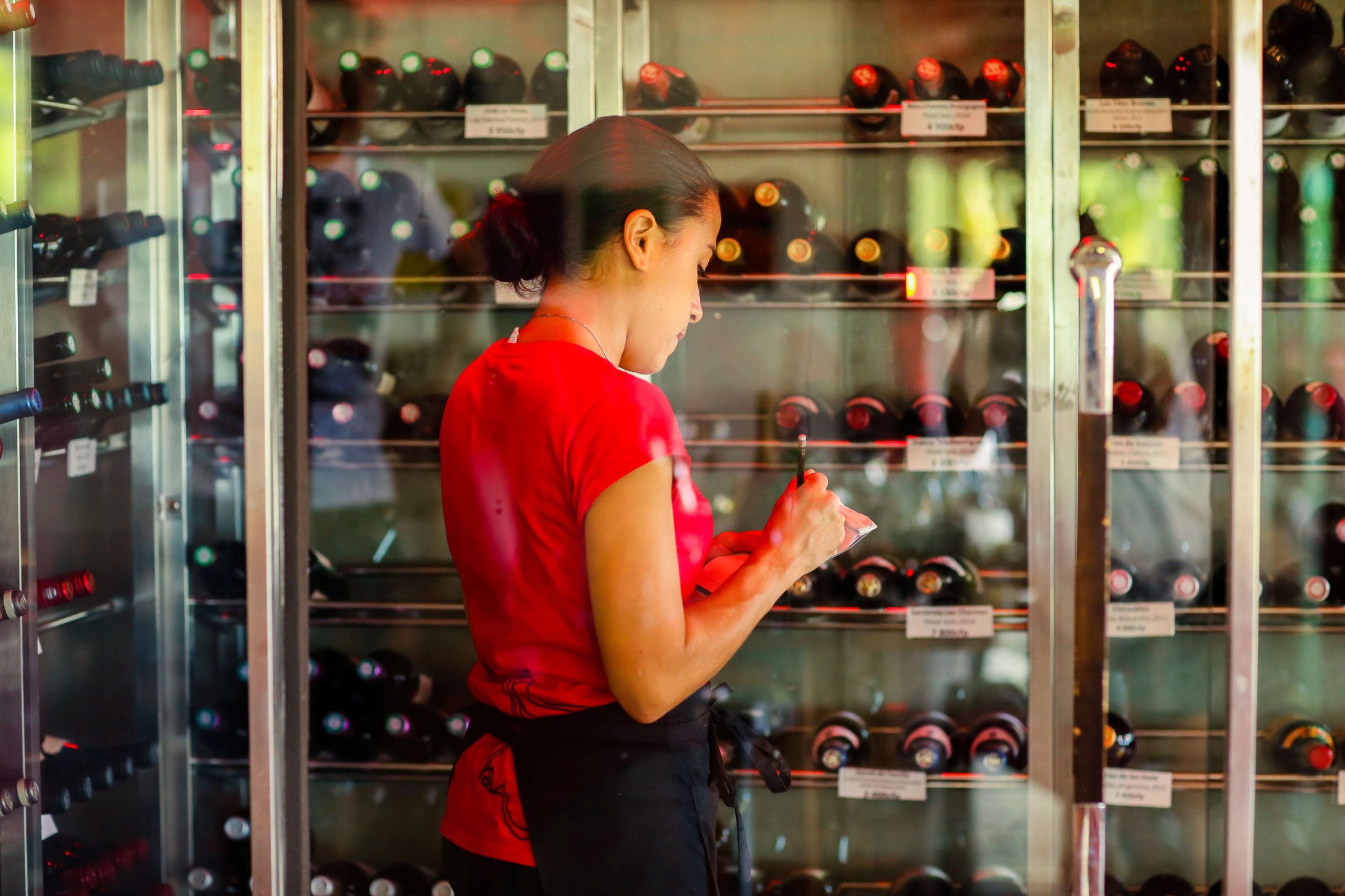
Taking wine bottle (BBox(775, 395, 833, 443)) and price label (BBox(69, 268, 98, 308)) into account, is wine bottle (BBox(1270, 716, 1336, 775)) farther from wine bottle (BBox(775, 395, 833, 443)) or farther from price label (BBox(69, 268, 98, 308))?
price label (BBox(69, 268, 98, 308))

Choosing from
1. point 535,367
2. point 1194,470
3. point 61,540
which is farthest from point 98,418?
point 1194,470

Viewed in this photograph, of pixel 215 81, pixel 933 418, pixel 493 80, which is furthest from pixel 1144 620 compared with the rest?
pixel 215 81

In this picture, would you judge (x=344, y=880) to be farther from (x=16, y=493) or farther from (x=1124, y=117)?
(x=1124, y=117)

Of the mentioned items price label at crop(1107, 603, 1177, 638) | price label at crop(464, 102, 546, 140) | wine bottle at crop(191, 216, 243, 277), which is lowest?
price label at crop(1107, 603, 1177, 638)

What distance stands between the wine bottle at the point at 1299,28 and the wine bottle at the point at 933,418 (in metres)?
0.94

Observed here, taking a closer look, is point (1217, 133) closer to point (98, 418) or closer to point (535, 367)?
point (535, 367)

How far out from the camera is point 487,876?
94cm

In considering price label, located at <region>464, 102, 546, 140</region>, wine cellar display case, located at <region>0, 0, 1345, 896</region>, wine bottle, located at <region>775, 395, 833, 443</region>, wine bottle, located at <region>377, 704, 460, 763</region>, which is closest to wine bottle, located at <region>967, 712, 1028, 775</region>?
wine cellar display case, located at <region>0, 0, 1345, 896</region>

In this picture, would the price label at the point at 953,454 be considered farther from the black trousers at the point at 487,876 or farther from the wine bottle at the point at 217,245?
the wine bottle at the point at 217,245

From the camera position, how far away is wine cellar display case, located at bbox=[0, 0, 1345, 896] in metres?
1.64

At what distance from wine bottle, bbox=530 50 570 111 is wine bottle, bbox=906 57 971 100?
2.08 ft

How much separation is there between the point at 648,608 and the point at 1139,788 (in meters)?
1.56

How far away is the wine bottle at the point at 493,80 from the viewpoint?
1660 mm

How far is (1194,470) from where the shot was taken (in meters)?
1.87
